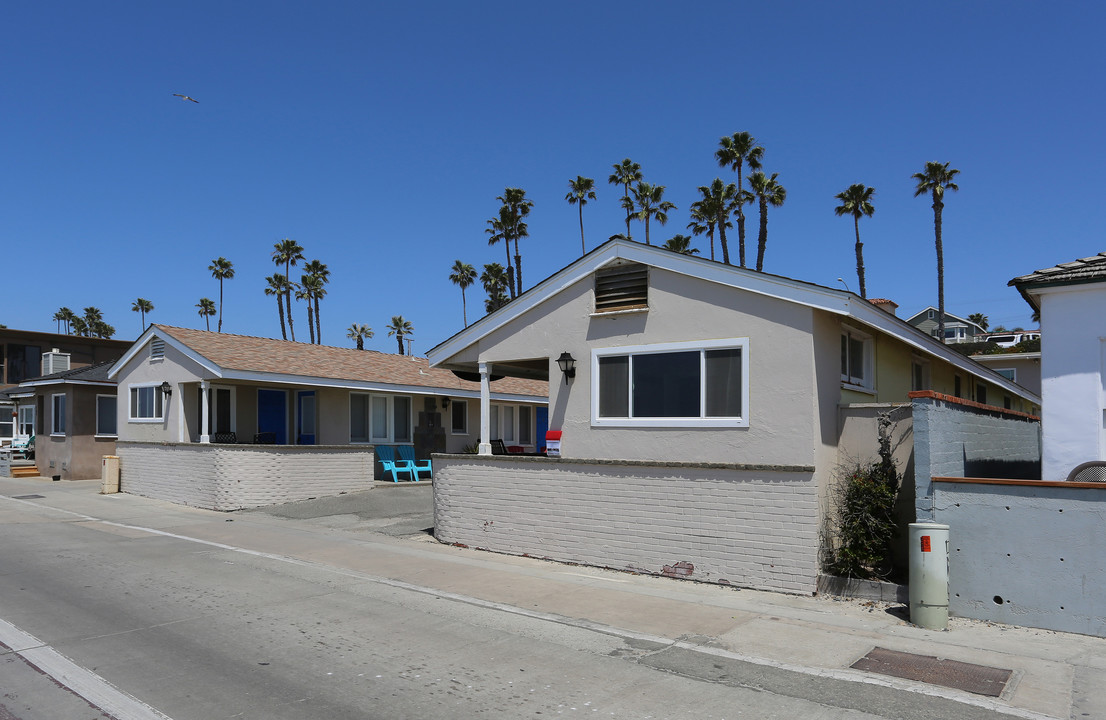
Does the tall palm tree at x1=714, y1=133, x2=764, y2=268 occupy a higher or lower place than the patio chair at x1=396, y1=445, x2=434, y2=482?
higher

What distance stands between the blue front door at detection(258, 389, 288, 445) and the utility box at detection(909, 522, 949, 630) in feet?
57.8

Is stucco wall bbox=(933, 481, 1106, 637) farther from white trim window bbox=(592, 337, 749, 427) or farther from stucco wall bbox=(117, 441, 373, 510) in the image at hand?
stucco wall bbox=(117, 441, 373, 510)

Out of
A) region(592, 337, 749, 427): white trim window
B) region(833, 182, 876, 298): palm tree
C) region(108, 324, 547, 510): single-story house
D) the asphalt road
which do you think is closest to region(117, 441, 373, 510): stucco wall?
region(108, 324, 547, 510): single-story house

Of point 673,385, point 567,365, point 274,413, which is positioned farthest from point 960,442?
point 274,413

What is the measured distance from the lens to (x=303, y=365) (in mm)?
21281

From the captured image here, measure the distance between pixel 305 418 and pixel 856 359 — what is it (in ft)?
50.9

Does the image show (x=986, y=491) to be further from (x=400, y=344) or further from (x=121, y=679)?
(x=400, y=344)

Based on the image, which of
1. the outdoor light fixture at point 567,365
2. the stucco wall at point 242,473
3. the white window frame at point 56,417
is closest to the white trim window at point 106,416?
the white window frame at point 56,417

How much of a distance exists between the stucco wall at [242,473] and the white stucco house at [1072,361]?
15.2 meters

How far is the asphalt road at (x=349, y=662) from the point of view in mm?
5613

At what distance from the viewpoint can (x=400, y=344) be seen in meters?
76.1

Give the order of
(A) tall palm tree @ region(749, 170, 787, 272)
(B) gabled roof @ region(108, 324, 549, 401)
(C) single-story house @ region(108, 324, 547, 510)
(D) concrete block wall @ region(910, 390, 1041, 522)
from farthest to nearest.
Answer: (A) tall palm tree @ region(749, 170, 787, 272), (B) gabled roof @ region(108, 324, 549, 401), (C) single-story house @ region(108, 324, 547, 510), (D) concrete block wall @ region(910, 390, 1041, 522)

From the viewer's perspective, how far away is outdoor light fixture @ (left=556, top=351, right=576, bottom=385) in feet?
38.8

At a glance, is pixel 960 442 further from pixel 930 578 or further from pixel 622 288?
pixel 622 288
